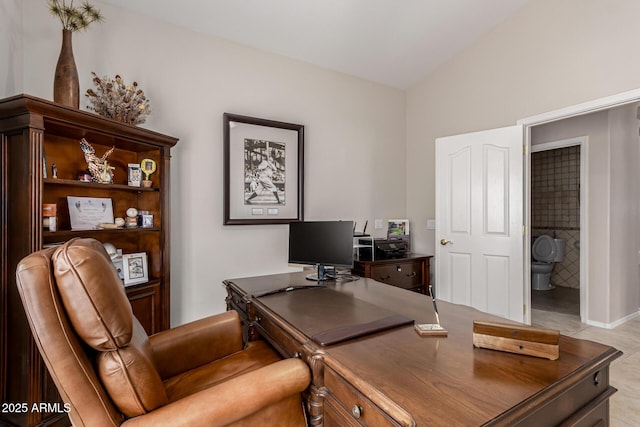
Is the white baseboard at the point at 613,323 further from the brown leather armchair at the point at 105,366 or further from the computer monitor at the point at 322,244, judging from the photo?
the brown leather armchair at the point at 105,366

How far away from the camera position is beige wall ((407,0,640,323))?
2521 mm

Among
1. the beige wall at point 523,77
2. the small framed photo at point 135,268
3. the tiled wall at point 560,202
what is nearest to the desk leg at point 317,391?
the small framed photo at point 135,268

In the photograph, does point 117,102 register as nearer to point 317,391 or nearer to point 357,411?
point 317,391

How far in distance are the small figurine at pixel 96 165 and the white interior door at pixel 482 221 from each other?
302 cm

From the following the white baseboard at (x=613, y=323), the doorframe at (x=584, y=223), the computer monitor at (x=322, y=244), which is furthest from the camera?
the doorframe at (x=584, y=223)

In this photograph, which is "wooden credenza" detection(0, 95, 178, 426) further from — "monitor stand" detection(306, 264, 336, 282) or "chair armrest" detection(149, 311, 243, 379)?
"monitor stand" detection(306, 264, 336, 282)

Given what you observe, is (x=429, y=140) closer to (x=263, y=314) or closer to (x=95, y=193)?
(x=263, y=314)

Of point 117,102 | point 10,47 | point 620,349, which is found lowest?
point 620,349

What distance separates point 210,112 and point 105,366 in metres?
2.31

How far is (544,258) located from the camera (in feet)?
17.1

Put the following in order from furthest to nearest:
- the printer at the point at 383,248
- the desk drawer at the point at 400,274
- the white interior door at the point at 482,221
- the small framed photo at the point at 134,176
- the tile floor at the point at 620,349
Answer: the printer at the point at 383,248 < the desk drawer at the point at 400,274 < the white interior door at the point at 482,221 < the small framed photo at the point at 134,176 < the tile floor at the point at 620,349

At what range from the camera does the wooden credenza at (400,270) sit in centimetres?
314

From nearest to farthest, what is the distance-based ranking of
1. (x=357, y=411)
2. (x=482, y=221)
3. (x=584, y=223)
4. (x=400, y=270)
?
(x=357, y=411) < (x=482, y=221) < (x=400, y=270) < (x=584, y=223)

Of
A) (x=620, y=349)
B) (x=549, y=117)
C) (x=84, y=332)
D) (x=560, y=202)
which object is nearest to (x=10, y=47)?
(x=84, y=332)
